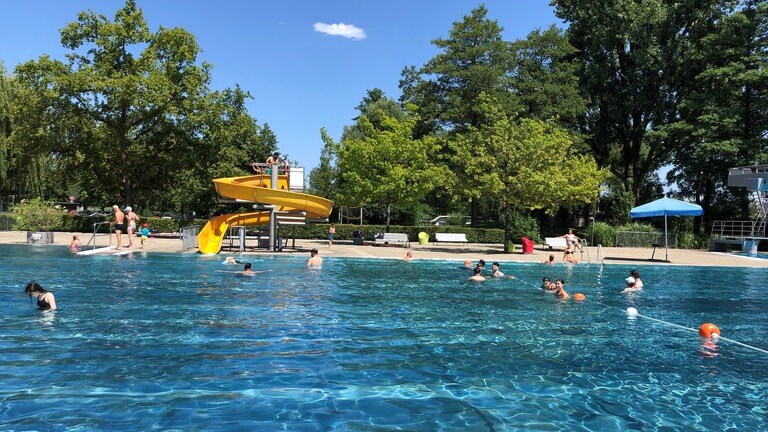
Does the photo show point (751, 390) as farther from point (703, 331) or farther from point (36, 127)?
point (36, 127)

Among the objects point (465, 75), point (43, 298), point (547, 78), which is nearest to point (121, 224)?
point (43, 298)

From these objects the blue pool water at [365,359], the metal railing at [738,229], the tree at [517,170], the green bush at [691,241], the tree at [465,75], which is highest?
the tree at [465,75]

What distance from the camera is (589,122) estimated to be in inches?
1842

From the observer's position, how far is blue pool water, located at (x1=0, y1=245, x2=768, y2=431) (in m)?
6.07

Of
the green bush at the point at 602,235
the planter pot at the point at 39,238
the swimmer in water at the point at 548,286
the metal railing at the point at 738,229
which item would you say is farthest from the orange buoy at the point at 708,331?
the metal railing at the point at 738,229

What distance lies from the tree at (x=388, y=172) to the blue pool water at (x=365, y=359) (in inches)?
640

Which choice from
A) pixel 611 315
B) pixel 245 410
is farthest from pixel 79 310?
pixel 611 315

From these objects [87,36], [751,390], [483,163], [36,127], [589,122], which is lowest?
[751,390]

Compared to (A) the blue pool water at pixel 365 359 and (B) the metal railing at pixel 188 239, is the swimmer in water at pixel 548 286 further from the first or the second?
(B) the metal railing at pixel 188 239

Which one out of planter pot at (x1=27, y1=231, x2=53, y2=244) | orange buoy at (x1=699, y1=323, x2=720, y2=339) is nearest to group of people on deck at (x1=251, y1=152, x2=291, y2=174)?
planter pot at (x1=27, y1=231, x2=53, y2=244)

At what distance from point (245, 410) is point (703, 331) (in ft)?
29.6

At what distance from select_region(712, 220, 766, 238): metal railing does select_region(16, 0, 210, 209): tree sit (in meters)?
37.9

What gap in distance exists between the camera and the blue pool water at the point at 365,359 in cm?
607

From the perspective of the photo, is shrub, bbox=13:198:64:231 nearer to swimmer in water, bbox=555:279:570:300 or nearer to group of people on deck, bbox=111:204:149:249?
→ group of people on deck, bbox=111:204:149:249
